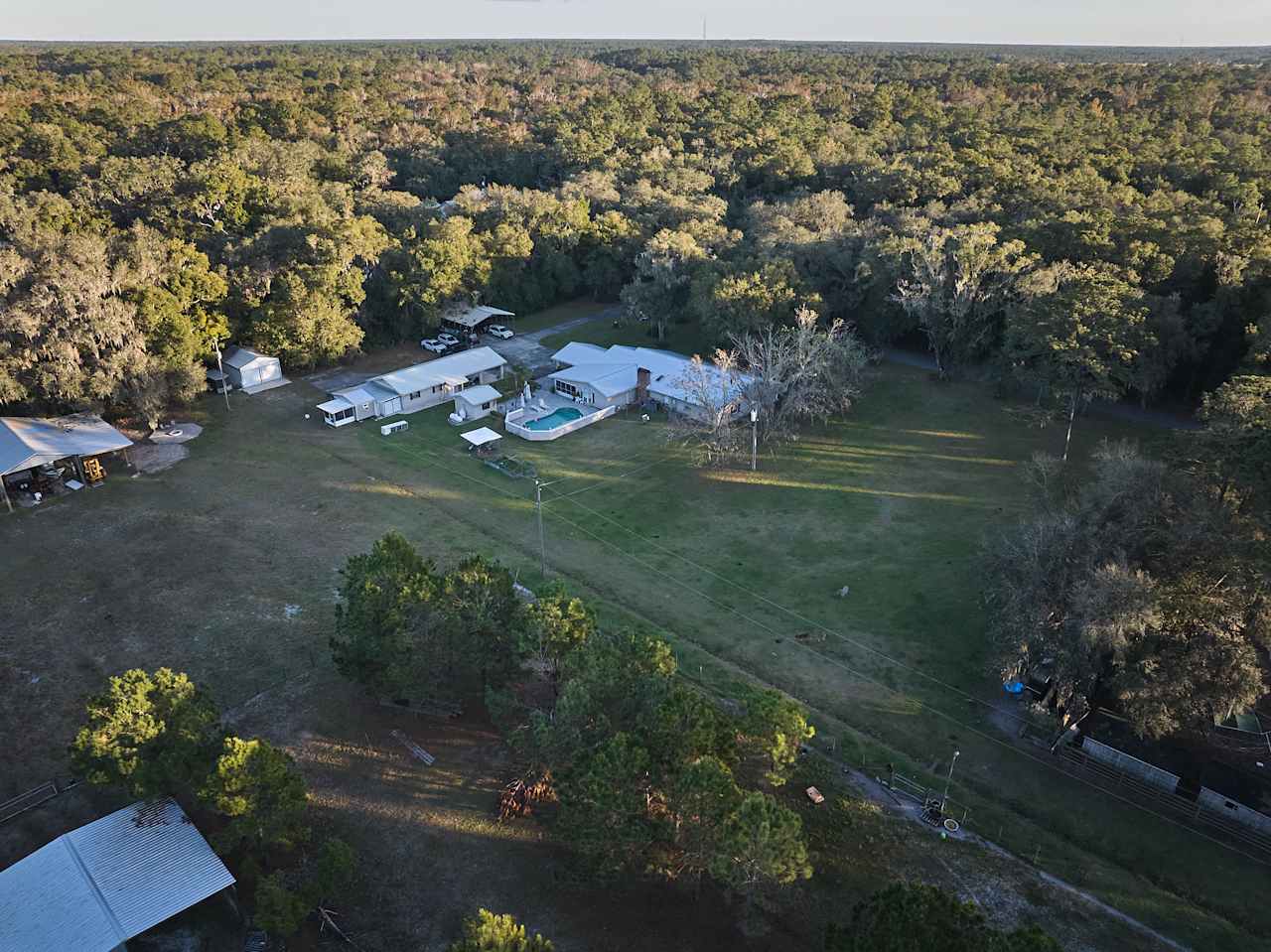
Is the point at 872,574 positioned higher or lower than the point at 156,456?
lower

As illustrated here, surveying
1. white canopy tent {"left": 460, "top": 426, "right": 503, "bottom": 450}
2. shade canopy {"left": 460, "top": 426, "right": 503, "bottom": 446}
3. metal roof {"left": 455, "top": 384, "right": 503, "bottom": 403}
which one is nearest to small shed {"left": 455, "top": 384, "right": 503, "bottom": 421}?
metal roof {"left": 455, "top": 384, "right": 503, "bottom": 403}

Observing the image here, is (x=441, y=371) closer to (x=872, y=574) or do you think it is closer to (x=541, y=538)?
(x=541, y=538)

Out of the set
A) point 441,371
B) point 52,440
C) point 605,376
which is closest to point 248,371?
point 441,371

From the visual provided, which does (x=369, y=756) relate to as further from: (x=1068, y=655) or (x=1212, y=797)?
(x=1212, y=797)

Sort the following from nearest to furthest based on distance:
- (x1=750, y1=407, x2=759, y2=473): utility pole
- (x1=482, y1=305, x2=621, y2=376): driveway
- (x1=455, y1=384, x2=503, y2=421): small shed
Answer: (x1=750, y1=407, x2=759, y2=473): utility pole, (x1=455, y1=384, x2=503, y2=421): small shed, (x1=482, y1=305, x2=621, y2=376): driveway

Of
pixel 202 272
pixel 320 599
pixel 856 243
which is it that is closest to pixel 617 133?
pixel 856 243

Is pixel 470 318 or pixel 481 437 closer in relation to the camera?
pixel 481 437

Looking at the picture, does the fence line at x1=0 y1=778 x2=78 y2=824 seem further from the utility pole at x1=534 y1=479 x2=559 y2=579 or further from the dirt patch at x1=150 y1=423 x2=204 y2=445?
the dirt patch at x1=150 y1=423 x2=204 y2=445
